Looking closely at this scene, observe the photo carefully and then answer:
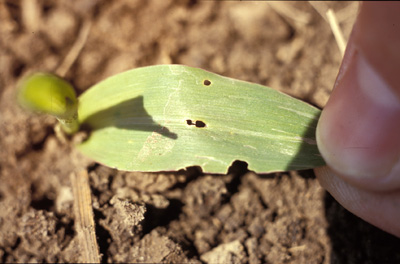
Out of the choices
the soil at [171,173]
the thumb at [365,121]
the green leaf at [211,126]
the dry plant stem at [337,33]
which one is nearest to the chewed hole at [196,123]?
the green leaf at [211,126]

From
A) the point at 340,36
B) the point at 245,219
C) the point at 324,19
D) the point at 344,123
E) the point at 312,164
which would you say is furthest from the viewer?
the point at 324,19

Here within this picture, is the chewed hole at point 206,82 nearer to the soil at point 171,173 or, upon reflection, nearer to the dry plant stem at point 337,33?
the soil at point 171,173

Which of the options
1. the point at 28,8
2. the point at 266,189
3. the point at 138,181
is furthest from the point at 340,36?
the point at 28,8

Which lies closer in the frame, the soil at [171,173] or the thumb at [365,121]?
the thumb at [365,121]

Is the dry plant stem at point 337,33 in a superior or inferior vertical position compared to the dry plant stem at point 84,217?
superior

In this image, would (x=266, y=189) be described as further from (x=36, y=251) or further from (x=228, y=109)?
(x=36, y=251)

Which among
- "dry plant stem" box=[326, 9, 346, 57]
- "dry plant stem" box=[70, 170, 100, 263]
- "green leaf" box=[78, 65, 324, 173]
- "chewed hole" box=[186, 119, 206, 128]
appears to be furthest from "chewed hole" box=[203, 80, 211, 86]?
"dry plant stem" box=[326, 9, 346, 57]
